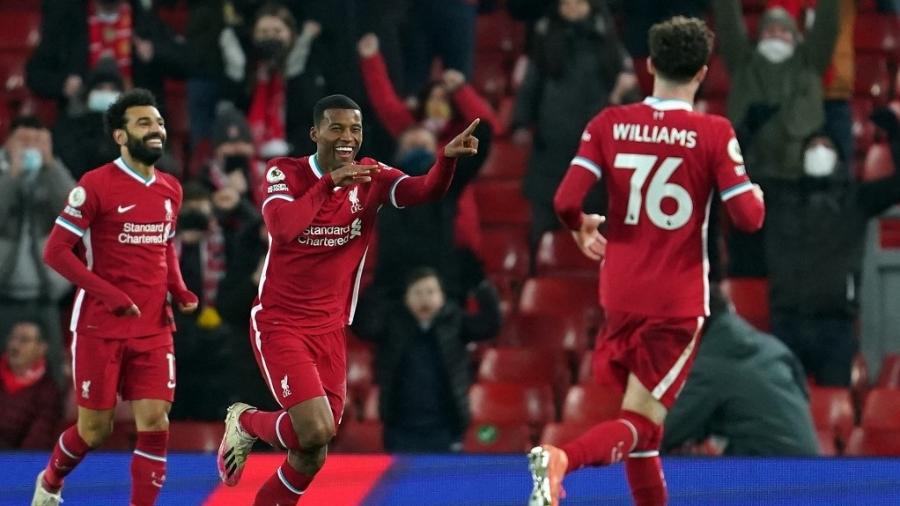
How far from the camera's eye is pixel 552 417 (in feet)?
32.6

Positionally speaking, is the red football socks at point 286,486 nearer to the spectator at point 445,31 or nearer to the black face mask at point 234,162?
the black face mask at point 234,162

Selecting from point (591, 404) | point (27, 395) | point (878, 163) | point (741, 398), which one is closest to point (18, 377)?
point (27, 395)

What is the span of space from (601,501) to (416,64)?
4.70 meters

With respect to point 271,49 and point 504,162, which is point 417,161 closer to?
point 271,49

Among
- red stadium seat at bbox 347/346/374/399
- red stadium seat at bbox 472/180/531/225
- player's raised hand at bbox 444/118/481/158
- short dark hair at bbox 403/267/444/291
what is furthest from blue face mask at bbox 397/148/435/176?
player's raised hand at bbox 444/118/481/158

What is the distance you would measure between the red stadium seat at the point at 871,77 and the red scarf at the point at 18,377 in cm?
533

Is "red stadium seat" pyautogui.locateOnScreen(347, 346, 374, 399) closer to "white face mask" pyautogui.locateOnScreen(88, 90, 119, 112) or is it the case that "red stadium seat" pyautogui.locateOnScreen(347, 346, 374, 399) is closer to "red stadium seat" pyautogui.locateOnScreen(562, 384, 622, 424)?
"red stadium seat" pyautogui.locateOnScreen(562, 384, 622, 424)

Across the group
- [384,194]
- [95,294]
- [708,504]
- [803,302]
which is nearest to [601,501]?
Result: [708,504]

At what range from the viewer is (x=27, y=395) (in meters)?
9.72

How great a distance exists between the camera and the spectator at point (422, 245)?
9945 mm

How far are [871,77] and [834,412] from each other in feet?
10.2

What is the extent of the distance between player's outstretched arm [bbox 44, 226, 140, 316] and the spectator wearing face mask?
153 inches

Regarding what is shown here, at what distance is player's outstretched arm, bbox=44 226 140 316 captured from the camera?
7.32 m

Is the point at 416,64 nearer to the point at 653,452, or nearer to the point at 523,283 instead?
the point at 523,283
